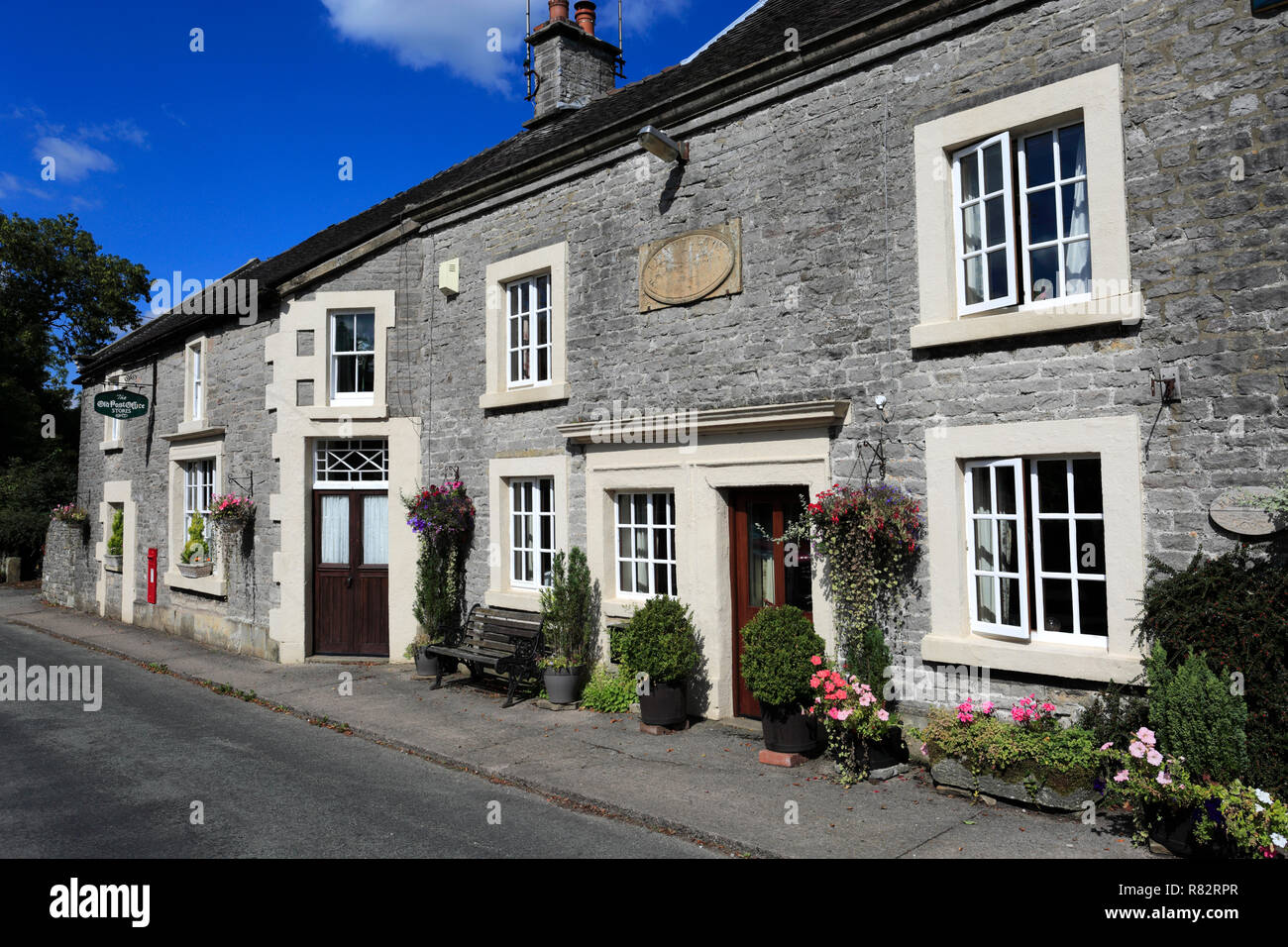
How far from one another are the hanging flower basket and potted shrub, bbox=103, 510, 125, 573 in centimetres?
632

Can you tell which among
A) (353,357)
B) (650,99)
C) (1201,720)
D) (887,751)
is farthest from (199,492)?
(1201,720)

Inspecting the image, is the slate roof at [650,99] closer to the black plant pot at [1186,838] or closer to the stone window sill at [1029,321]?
the stone window sill at [1029,321]

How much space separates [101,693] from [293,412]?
4.46 metres

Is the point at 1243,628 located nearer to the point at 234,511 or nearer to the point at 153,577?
the point at 234,511

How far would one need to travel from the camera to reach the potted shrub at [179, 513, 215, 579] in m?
14.8

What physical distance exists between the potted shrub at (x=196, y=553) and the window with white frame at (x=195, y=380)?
193 cm

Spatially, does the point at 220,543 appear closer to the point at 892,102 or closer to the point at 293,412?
the point at 293,412

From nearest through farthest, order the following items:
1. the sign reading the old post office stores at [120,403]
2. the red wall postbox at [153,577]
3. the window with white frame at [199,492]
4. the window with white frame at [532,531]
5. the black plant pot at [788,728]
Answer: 1. the black plant pot at [788,728]
2. the window with white frame at [532,531]
3. the window with white frame at [199,492]
4. the sign reading the old post office stores at [120,403]
5. the red wall postbox at [153,577]

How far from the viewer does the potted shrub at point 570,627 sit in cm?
975

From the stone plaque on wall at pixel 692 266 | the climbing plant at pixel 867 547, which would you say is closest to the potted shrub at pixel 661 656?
the climbing plant at pixel 867 547

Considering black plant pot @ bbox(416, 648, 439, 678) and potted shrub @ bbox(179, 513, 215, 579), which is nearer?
black plant pot @ bbox(416, 648, 439, 678)

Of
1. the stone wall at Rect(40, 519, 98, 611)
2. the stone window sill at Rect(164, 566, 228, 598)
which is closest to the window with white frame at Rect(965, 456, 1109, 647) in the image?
the stone window sill at Rect(164, 566, 228, 598)

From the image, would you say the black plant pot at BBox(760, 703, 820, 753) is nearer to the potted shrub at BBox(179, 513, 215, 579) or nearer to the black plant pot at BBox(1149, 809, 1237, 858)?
the black plant pot at BBox(1149, 809, 1237, 858)
